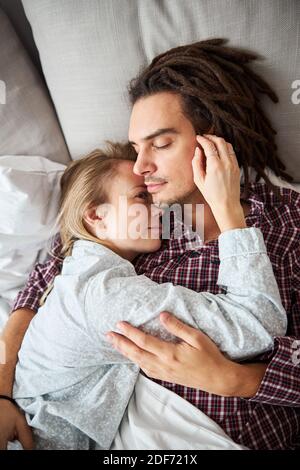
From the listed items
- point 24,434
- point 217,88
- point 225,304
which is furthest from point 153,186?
point 24,434

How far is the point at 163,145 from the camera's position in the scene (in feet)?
3.62

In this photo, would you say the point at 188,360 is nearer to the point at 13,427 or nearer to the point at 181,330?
the point at 181,330

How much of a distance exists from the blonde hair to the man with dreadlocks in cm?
9

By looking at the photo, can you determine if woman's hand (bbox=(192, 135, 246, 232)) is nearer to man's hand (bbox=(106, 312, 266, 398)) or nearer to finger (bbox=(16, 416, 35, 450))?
man's hand (bbox=(106, 312, 266, 398))

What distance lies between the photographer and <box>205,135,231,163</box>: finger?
3.38 feet

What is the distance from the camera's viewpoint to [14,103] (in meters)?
1.31

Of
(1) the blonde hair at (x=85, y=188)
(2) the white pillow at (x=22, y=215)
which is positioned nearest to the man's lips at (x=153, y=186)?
(1) the blonde hair at (x=85, y=188)

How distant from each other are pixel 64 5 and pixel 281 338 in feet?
3.65

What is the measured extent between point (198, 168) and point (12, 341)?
702 mm

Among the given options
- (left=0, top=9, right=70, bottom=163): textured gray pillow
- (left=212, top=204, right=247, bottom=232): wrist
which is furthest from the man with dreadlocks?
(left=0, top=9, right=70, bottom=163): textured gray pillow

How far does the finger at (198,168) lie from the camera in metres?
1.04

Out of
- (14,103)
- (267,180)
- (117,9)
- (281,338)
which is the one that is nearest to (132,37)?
(117,9)

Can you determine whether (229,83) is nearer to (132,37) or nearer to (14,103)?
(132,37)

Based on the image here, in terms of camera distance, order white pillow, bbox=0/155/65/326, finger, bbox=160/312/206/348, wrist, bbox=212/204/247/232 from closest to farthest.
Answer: finger, bbox=160/312/206/348 < wrist, bbox=212/204/247/232 < white pillow, bbox=0/155/65/326
